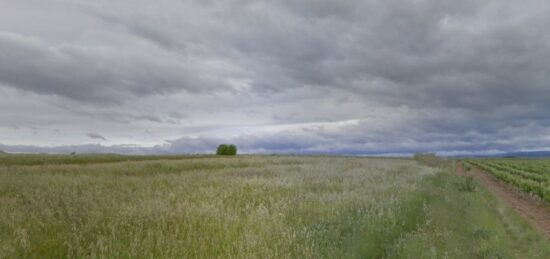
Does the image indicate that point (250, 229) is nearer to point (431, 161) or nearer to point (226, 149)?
point (431, 161)

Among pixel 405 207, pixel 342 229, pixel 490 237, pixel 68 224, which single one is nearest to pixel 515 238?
pixel 490 237

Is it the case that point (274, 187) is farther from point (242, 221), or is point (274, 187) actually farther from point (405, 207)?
point (242, 221)

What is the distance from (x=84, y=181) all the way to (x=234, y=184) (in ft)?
22.1

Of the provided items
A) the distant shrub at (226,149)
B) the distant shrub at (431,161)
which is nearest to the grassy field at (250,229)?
the distant shrub at (431,161)

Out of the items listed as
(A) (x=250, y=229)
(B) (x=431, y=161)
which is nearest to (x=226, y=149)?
(B) (x=431, y=161)

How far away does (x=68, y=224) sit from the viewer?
291 inches

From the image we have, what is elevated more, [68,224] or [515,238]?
[68,224]

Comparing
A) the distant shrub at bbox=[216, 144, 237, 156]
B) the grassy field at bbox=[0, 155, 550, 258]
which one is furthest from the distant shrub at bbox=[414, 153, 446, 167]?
the grassy field at bbox=[0, 155, 550, 258]

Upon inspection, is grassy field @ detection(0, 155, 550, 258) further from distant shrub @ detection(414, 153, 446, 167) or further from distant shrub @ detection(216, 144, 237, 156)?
distant shrub @ detection(216, 144, 237, 156)

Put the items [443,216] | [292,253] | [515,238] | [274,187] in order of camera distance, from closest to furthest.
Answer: [292,253], [443,216], [515,238], [274,187]

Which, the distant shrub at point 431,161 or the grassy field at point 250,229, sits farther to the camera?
the distant shrub at point 431,161

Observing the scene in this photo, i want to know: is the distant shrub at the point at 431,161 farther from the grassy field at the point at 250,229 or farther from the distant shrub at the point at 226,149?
the grassy field at the point at 250,229

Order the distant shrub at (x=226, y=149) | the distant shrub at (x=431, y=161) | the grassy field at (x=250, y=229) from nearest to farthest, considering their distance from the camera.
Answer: the grassy field at (x=250, y=229), the distant shrub at (x=431, y=161), the distant shrub at (x=226, y=149)

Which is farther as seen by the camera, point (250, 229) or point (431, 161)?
point (431, 161)
